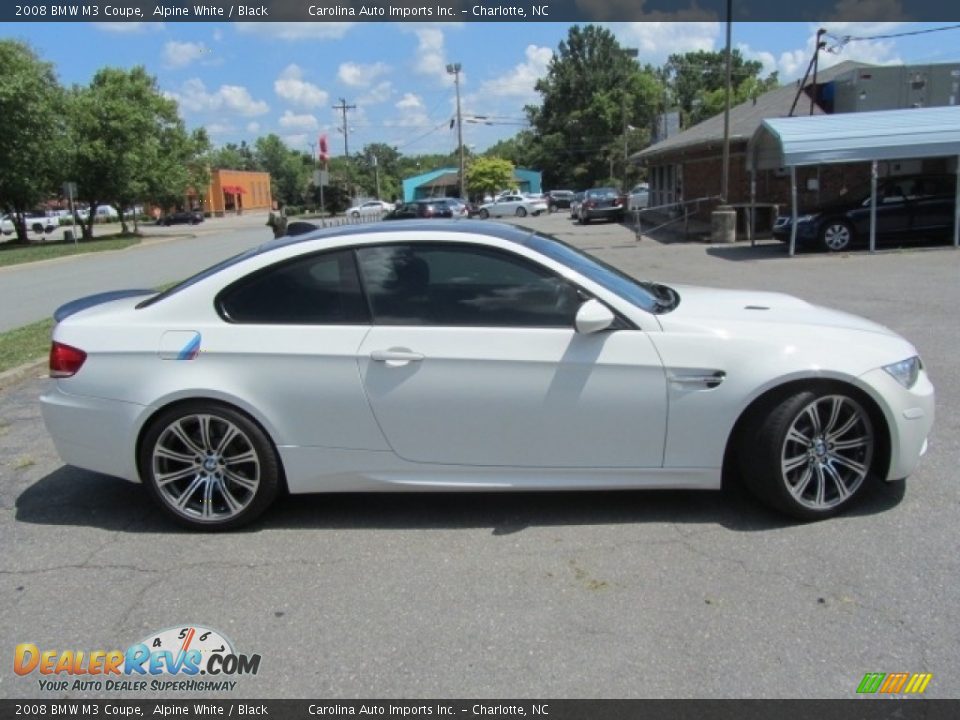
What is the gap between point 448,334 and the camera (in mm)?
3855

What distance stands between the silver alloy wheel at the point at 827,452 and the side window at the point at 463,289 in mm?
1239

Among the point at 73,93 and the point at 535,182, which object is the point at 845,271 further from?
the point at 535,182

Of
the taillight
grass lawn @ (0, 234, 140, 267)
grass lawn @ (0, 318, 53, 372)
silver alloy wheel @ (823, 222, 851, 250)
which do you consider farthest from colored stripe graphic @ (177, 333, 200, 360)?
grass lawn @ (0, 234, 140, 267)

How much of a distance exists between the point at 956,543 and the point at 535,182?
8101 cm

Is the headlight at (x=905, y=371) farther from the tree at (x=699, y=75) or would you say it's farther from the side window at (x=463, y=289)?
the tree at (x=699, y=75)

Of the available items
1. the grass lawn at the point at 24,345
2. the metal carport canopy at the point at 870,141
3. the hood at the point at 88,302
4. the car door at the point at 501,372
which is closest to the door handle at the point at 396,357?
the car door at the point at 501,372

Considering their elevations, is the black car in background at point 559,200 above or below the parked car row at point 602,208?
above

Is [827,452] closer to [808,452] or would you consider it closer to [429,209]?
[808,452]

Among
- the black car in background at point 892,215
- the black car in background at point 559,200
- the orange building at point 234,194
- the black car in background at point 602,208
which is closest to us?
the black car in background at point 892,215

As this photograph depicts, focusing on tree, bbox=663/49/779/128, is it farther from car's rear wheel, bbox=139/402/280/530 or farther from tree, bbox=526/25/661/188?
car's rear wheel, bbox=139/402/280/530

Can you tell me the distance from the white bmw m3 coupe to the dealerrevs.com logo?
3.31 ft

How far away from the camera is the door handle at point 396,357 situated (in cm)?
383

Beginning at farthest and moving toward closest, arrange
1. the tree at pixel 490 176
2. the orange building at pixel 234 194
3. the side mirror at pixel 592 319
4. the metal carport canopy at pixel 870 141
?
the orange building at pixel 234 194
the tree at pixel 490 176
the metal carport canopy at pixel 870 141
the side mirror at pixel 592 319
